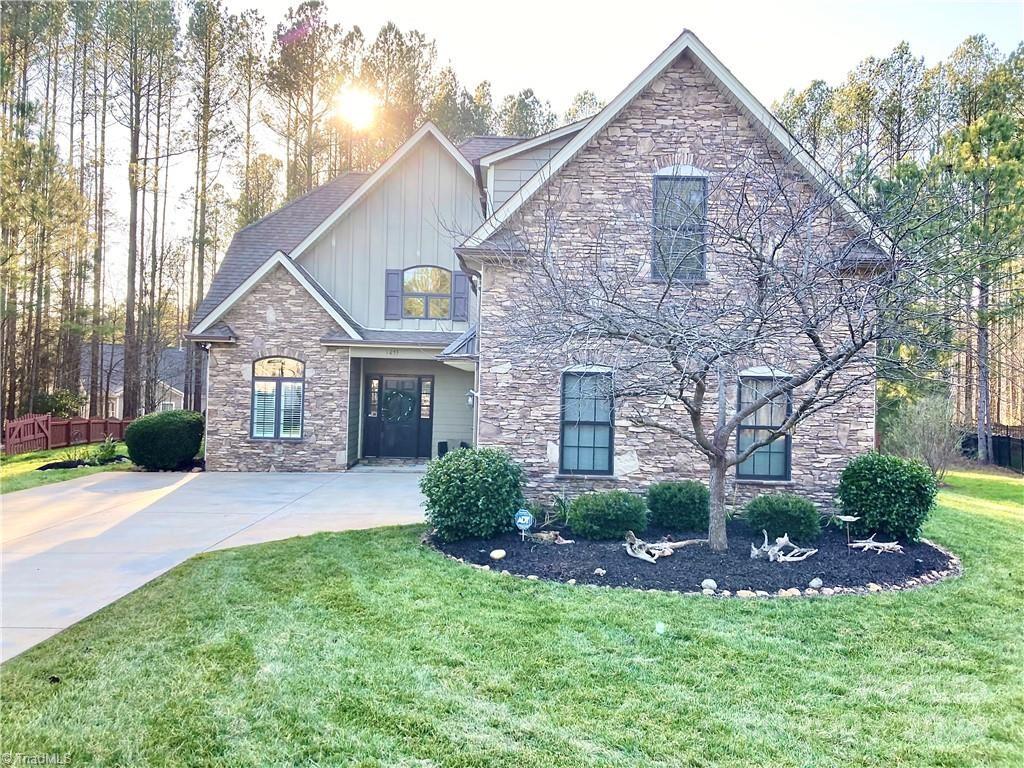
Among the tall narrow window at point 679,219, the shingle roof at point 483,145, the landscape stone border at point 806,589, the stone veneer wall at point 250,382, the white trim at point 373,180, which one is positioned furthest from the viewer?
the white trim at point 373,180

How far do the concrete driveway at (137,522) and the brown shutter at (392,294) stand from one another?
432 centimetres

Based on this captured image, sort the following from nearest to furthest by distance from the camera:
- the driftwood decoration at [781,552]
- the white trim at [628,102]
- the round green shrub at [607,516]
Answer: the driftwood decoration at [781,552], the round green shrub at [607,516], the white trim at [628,102]

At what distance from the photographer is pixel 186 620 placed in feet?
16.5

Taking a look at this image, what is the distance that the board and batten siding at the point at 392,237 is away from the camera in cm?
1559

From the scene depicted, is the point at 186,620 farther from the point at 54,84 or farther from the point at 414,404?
the point at 54,84

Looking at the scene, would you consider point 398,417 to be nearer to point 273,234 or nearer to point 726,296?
point 273,234

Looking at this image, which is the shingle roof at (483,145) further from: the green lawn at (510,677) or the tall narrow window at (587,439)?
the green lawn at (510,677)

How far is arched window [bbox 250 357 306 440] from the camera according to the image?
1423cm

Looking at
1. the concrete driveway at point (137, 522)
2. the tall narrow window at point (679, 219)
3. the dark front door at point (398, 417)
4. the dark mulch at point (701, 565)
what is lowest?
the concrete driveway at point (137, 522)

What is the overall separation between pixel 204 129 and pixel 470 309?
1534 cm

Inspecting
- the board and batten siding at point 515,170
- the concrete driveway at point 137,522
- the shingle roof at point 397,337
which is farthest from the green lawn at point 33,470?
the board and batten siding at point 515,170

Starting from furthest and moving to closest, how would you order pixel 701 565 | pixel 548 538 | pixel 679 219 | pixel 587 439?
pixel 587 439, pixel 679 219, pixel 548 538, pixel 701 565

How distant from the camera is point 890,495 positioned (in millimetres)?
7977

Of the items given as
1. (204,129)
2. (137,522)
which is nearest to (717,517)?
(137,522)
